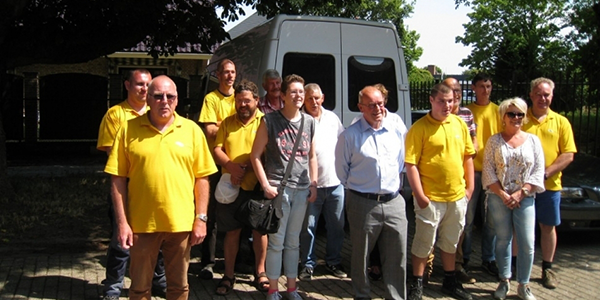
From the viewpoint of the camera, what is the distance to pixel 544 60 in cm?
3316

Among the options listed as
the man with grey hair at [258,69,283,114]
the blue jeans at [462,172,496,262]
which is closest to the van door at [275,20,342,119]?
the man with grey hair at [258,69,283,114]

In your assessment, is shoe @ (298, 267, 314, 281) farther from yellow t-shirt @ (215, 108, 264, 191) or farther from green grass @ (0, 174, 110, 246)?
green grass @ (0, 174, 110, 246)

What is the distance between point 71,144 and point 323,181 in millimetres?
12167

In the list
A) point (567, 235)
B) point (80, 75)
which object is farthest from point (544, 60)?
point (567, 235)

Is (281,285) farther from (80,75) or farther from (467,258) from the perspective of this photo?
(80,75)

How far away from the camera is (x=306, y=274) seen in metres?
5.79

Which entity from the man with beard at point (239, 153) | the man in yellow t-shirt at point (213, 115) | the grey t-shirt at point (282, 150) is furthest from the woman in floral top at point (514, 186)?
the man in yellow t-shirt at point (213, 115)

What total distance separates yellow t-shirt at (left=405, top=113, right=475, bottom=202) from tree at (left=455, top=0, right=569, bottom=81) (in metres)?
26.5

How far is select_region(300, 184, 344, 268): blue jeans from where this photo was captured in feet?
18.9

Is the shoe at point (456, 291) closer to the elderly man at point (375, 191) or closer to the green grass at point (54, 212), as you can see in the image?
the elderly man at point (375, 191)

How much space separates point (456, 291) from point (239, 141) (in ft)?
7.44

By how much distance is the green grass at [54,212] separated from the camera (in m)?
7.14

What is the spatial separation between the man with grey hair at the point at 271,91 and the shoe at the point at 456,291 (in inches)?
86.5

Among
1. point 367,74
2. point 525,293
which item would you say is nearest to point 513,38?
point 367,74
